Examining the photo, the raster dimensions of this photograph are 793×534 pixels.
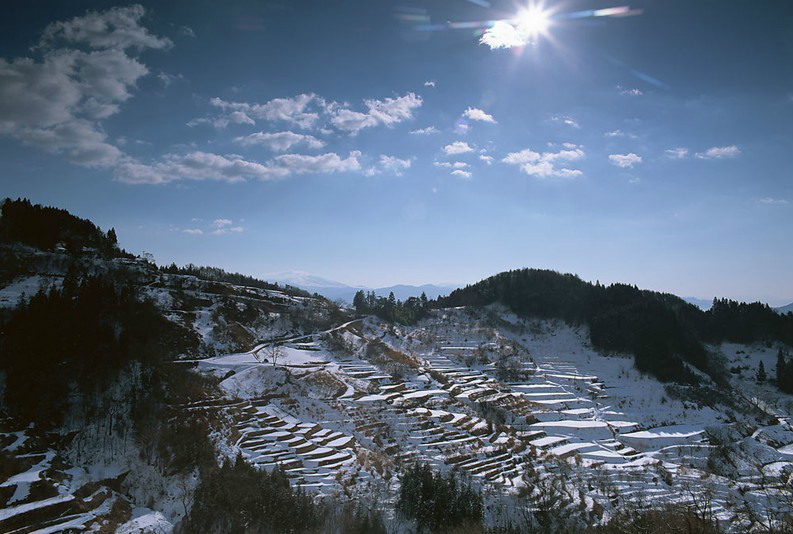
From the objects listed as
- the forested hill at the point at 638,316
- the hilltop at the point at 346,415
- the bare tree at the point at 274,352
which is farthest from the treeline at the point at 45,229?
the forested hill at the point at 638,316

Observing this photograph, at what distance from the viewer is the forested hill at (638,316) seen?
258ft

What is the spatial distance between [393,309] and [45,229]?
68762 millimetres

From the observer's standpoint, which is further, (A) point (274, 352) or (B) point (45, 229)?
(B) point (45, 229)

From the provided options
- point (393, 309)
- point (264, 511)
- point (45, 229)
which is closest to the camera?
point (264, 511)

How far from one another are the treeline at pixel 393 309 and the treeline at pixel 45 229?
184 feet

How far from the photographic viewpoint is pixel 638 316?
84.8m

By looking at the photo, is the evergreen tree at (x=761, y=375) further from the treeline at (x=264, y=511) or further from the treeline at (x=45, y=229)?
the treeline at (x=45, y=229)

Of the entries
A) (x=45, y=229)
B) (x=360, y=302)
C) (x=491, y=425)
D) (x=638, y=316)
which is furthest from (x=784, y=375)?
(x=45, y=229)

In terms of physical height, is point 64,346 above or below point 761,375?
below

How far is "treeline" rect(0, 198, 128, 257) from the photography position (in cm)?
7119

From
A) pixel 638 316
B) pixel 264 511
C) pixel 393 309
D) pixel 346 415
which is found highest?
pixel 638 316

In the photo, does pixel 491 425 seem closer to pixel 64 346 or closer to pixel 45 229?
pixel 64 346

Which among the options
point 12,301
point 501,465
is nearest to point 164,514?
point 501,465

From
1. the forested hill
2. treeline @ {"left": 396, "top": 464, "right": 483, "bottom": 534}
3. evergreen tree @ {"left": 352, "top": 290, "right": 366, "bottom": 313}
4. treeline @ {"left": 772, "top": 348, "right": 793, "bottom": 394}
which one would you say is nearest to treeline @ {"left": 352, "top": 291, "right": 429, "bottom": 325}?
evergreen tree @ {"left": 352, "top": 290, "right": 366, "bottom": 313}
